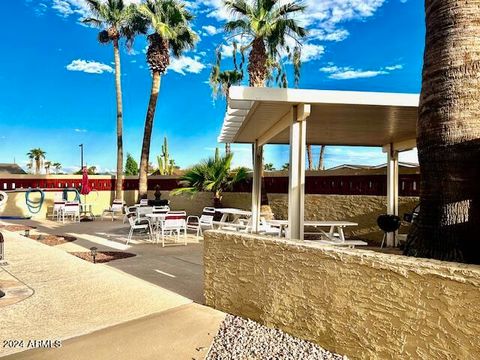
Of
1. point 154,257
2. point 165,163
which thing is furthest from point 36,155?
point 154,257

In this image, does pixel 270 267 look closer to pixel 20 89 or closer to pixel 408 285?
pixel 408 285

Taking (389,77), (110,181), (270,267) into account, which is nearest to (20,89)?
(110,181)

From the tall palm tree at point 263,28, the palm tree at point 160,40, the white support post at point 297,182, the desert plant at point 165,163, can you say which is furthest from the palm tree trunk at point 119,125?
the white support post at point 297,182

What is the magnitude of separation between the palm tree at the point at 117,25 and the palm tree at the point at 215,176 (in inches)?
279

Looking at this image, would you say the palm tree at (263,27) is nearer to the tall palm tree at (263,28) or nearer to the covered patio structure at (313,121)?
the tall palm tree at (263,28)

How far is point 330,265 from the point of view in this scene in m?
3.24

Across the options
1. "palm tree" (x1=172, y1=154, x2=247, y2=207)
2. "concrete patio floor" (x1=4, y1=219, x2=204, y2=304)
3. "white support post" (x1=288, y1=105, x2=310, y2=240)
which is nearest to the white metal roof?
"white support post" (x1=288, y1=105, x2=310, y2=240)

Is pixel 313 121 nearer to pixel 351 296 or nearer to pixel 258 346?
pixel 351 296

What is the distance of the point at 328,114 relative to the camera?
632 centimetres

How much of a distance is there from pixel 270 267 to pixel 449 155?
195cm

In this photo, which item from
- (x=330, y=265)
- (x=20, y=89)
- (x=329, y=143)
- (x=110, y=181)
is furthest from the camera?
(x=20, y=89)

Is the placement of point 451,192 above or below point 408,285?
above

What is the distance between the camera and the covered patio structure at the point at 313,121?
17.4ft

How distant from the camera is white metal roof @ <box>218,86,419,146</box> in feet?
17.2
